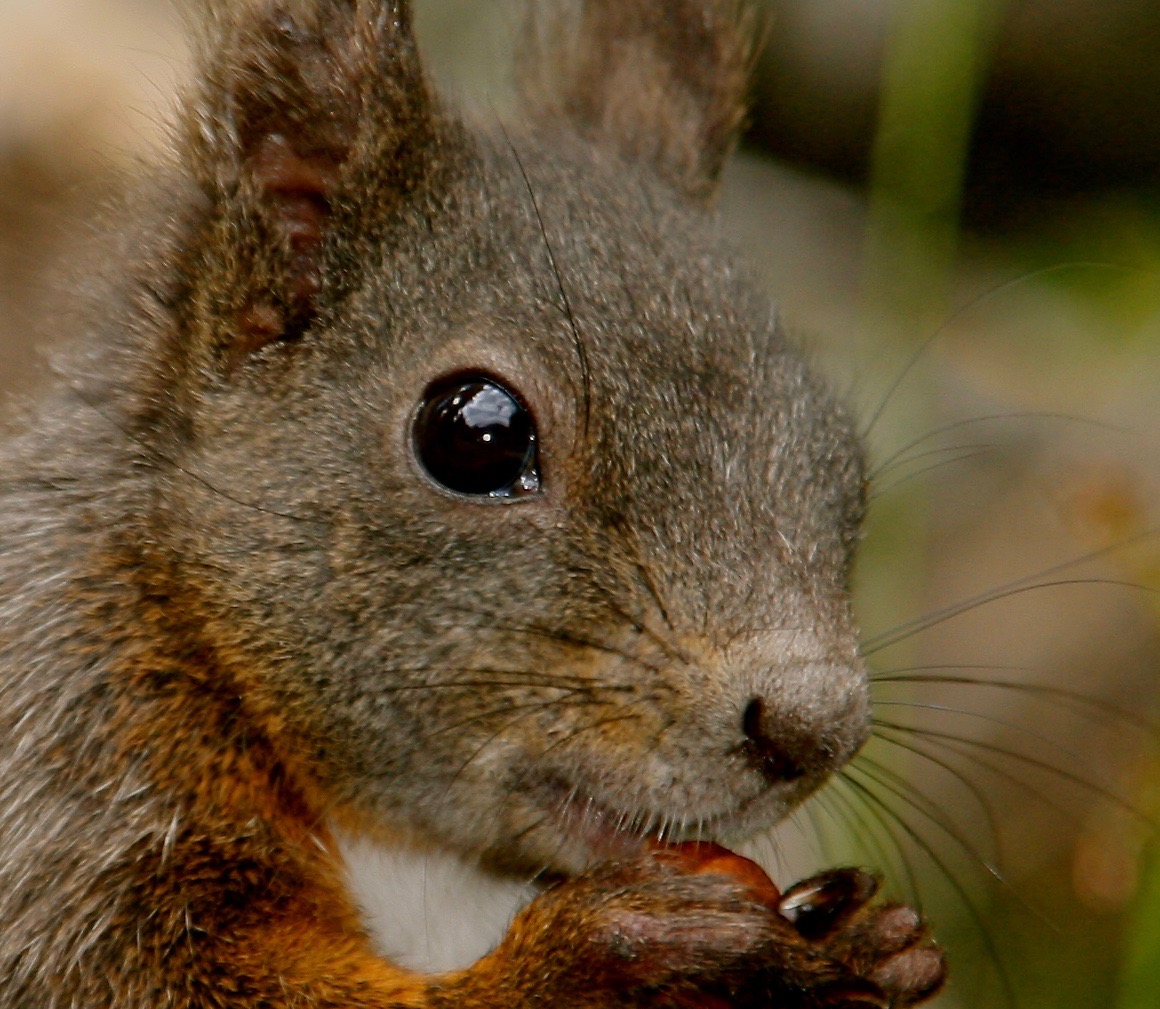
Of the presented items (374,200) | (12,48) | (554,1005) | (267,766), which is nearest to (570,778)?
(554,1005)

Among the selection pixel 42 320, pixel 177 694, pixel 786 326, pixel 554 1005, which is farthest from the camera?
pixel 786 326

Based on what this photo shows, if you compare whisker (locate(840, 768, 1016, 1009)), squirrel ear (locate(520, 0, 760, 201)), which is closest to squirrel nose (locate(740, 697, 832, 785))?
whisker (locate(840, 768, 1016, 1009))

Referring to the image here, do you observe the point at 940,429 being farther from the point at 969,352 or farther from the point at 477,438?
→ the point at 969,352

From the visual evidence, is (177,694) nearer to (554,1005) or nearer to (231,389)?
(231,389)

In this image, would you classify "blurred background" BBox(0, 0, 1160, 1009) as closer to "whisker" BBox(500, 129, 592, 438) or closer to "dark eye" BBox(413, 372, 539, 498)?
"whisker" BBox(500, 129, 592, 438)

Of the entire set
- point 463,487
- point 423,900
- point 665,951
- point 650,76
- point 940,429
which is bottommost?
point 423,900

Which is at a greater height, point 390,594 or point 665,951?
point 390,594

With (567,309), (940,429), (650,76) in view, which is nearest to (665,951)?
(567,309)
